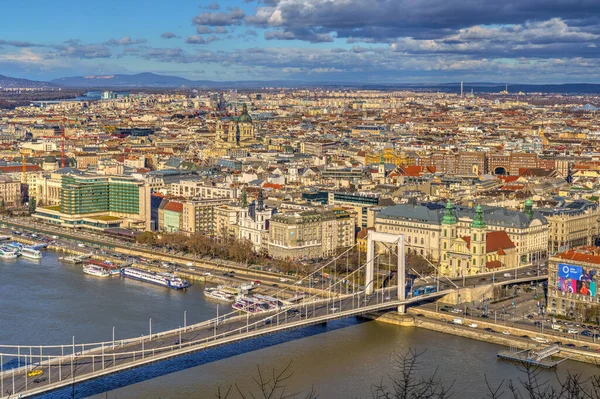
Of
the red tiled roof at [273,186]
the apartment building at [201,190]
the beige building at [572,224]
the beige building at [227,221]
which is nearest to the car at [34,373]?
the beige building at [227,221]

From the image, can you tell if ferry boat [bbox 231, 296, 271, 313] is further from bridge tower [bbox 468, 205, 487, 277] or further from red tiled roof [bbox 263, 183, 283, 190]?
red tiled roof [bbox 263, 183, 283, 190]

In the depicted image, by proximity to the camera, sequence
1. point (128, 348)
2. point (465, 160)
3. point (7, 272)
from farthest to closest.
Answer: point (465, 160) → point (7, 272) → point (128, 348)

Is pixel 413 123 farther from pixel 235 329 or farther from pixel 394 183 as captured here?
pixel 235 329

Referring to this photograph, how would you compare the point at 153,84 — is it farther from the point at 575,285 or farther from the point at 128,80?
the point at 575,285

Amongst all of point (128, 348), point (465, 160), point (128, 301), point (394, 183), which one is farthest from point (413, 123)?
point (128, 348)

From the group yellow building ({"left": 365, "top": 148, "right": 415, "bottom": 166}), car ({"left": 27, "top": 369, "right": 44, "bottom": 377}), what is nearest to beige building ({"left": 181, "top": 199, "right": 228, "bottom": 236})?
car ({"left": 27, "top": 369, "right": 44, "bottom": 377})
